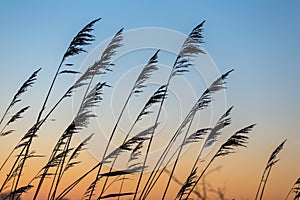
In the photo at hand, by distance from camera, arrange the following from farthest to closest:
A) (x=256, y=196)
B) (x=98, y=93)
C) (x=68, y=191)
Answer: (x=256, y=196), (x=98, y=93), (x=68, y=191)

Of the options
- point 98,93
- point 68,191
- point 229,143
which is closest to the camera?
point 68,191

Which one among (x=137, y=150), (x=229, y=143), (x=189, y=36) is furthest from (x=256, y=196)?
(x=189, y=36)

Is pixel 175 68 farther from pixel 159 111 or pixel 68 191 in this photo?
pixel 68 191

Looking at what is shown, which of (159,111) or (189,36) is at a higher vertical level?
(189,36)

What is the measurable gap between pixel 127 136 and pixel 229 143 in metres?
1.02

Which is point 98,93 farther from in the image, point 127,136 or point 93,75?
point 127,136

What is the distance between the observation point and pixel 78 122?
14.5 feet

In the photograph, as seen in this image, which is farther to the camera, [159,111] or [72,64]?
[159,111]

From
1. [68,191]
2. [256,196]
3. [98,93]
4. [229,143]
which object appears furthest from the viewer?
[256,196]

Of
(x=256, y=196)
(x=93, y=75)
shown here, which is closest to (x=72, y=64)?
(x=93, y=75)

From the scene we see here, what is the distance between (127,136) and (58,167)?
0.75m

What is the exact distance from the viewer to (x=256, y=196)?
5633 millimetres

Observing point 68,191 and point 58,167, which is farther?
point 58,167

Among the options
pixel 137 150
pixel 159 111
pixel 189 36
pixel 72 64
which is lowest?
pixel 137 150
